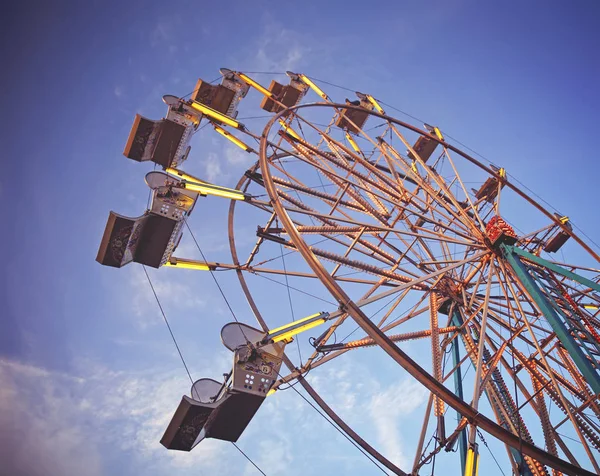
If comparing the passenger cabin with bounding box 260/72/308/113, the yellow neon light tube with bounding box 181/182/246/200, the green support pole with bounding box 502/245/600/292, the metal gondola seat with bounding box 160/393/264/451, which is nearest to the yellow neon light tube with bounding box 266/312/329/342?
the metal gondola seat with bounding box 160/393/264/451

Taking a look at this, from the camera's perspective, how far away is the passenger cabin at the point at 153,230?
30.6 feet

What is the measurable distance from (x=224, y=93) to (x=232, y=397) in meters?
10.5

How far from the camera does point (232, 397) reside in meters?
8.30

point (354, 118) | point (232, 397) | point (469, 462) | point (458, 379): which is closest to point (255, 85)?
point (354, 118)

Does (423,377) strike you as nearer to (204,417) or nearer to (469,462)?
(469,462)

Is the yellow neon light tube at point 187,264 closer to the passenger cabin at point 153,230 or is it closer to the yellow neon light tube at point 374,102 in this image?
the passenger cabin at point 153,230

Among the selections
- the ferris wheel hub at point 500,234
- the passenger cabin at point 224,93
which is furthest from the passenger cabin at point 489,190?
the passenger cabin at point 224,93

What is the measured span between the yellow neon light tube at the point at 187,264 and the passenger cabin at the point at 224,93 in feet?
18.5

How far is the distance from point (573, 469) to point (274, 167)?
29.5 feet

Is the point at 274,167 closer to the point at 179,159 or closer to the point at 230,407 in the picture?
the point at 179,159

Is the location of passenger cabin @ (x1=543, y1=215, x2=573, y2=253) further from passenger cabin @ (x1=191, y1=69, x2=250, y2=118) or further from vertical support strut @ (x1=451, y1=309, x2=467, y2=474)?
passenger cabin @ (x1=191, y1=69, x2=250, y2=118)

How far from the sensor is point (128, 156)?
1215cm

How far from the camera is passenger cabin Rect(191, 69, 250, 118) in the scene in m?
13.9

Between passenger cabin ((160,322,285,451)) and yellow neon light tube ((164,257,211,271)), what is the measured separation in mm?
2820
